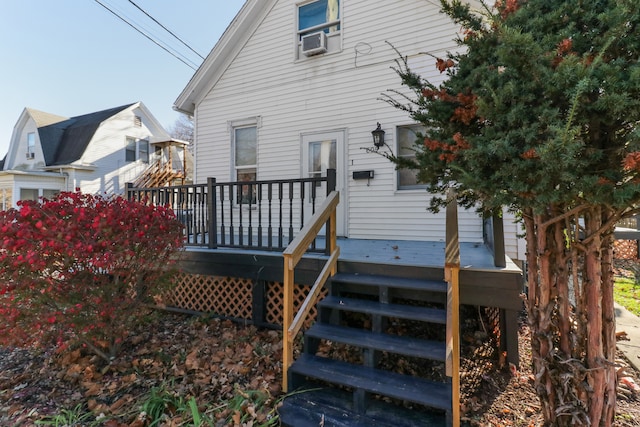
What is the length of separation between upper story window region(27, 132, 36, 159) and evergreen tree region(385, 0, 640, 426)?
21.7 meters

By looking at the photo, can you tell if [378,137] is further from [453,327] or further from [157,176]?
[157,176]

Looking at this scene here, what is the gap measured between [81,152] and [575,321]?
1985cm

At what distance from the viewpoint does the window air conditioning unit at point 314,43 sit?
627 centimetres

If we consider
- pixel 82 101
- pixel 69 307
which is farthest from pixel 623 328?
pixel 82 101

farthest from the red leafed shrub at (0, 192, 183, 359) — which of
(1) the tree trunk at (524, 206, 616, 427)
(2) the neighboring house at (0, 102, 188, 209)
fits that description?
(2) the neighboring house at (0, 102, 188, 209)

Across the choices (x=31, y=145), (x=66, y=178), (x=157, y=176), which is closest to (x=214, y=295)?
(x=157, y=176)

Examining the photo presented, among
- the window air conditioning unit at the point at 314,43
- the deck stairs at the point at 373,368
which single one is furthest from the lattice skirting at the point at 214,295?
the window air conditioning unit at the point at 314,43

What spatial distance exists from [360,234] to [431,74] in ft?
10.00

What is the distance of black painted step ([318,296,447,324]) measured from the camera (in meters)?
2.87

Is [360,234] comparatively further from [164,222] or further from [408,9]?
[408,9]

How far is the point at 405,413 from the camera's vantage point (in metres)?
2.48

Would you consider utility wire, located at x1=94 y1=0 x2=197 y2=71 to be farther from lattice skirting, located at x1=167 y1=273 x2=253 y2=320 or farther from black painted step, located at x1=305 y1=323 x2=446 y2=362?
black painted step, located at x1=305 y1=323 x2=446 y2=362

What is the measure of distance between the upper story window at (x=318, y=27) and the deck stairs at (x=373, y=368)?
483 centimetres

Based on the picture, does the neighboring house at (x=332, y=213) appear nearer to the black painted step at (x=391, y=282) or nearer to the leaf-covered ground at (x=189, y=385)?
the black painted step at (x=391, y=282)
